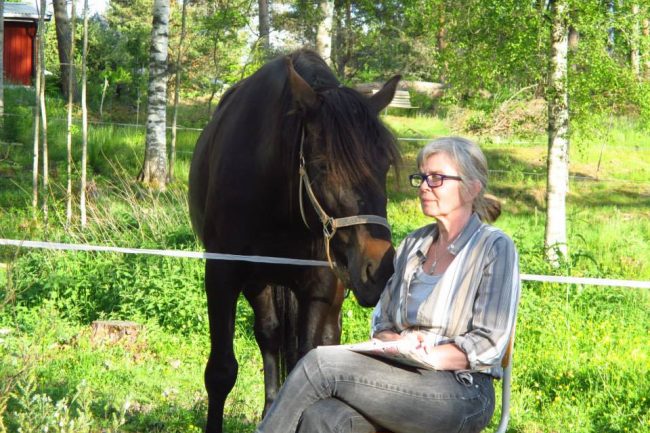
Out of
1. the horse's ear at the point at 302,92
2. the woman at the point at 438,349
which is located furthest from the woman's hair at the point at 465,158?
the horse's ear at the point at 302,92

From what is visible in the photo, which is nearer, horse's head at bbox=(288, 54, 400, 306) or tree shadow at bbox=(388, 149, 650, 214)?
horse's head at bbox=(288, 54, 400, 306)

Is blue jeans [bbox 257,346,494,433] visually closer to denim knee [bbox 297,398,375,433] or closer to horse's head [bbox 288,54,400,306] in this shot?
denim knee [bbox 297,398,375,433]

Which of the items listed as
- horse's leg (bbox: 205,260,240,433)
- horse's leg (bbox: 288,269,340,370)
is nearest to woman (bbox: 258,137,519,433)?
horse's leg (bbox: 288,269,340,370)

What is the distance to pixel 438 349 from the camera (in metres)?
3.08

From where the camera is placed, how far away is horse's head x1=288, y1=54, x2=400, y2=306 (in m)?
3.59

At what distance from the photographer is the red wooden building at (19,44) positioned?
1383 inches

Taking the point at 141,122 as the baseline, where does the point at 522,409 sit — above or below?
below

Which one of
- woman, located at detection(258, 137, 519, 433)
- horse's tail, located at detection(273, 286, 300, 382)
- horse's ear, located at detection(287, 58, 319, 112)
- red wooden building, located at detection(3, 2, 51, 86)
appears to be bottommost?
horse's tail, located at detection(273, 286, 300, 382)

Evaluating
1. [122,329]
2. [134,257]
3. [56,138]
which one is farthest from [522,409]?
[56,138]

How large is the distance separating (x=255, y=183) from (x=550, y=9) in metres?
6.10

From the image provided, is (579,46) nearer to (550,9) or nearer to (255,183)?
(550,9)

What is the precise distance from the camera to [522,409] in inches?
219

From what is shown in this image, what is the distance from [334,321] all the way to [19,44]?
111 ft

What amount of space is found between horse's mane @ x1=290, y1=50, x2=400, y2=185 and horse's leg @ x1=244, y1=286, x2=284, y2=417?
1594 mm
